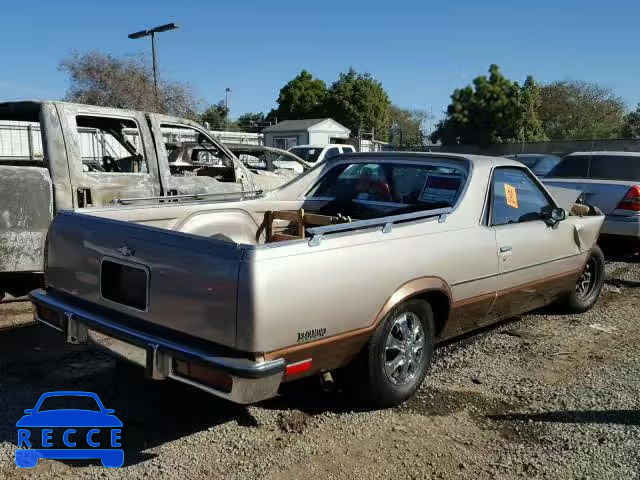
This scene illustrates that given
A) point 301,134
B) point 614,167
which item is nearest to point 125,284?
point 614,167

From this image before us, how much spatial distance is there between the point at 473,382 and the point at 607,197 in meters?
5.06

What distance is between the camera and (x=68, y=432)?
11.5 ft

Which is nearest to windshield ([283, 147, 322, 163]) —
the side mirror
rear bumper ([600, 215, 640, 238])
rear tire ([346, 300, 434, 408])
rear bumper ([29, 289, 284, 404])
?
rear bumper ([600, 215, 640, 238])

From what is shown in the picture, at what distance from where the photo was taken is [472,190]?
175 inches

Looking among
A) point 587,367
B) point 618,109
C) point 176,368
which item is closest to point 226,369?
point 176,368

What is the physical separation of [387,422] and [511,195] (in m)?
2.19

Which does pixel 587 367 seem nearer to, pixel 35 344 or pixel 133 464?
pixel 133 464

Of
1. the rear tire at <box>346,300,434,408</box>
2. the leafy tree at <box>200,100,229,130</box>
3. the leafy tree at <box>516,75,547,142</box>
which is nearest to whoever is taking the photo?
the rear tire at <box>346,300,434,408</box>

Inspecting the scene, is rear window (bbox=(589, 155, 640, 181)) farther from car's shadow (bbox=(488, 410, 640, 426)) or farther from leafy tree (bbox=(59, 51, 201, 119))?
leafy tree (bbox=(59, 51, 201, 119))

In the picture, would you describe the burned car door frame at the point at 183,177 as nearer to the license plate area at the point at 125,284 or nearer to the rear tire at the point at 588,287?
the license plate area at the point at 125,284

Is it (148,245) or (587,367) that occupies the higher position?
(148,245)

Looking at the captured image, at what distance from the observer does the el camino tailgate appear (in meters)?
2.96

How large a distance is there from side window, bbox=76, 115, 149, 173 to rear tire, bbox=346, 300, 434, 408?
12.3ft

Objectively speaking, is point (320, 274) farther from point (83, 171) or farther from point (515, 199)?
point (83, 171)
